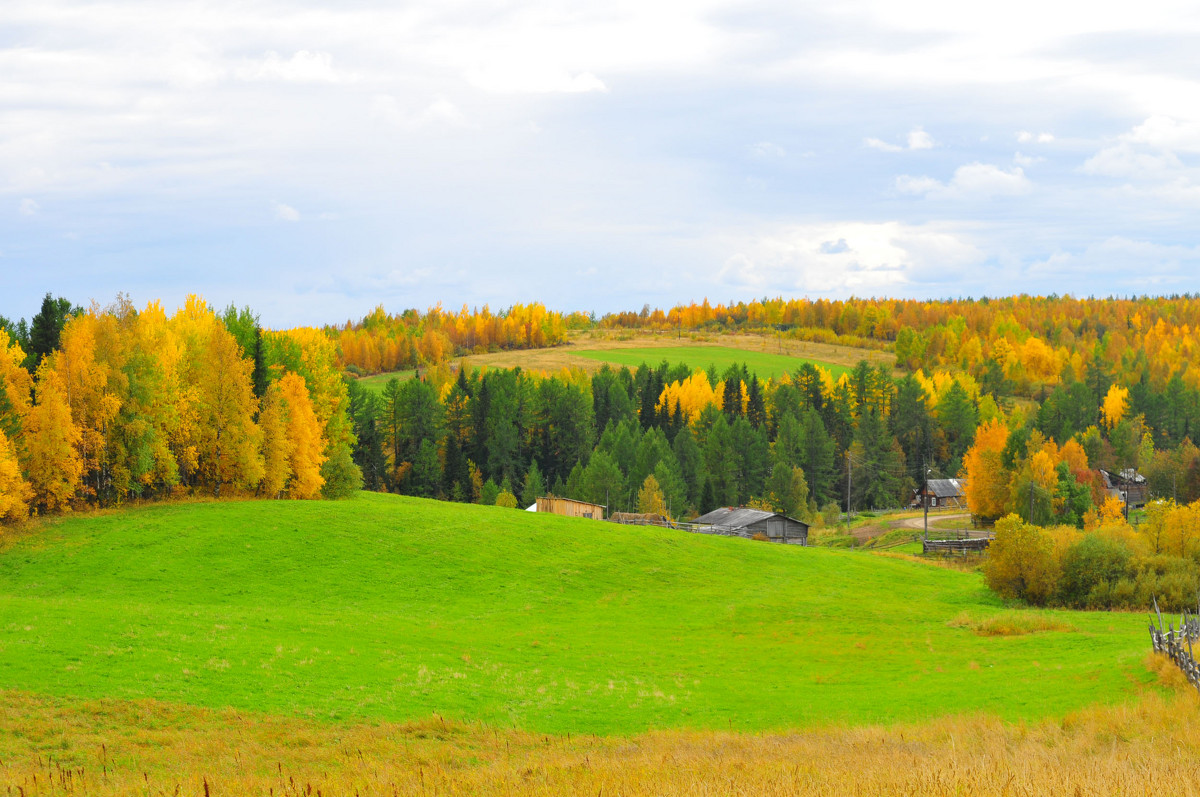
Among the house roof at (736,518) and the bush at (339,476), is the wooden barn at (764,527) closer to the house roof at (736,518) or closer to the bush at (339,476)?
the house roof at (736,518)

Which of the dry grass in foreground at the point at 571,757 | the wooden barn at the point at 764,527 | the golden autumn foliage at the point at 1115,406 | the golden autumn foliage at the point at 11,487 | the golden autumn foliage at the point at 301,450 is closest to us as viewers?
the dry grass in foreground at the point at 571,757

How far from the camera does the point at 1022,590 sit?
54562 mm

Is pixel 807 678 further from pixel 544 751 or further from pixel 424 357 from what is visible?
pixel 424 357

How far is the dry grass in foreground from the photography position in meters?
12.6

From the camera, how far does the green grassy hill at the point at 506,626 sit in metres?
25.7

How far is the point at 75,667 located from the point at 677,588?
3422 cm

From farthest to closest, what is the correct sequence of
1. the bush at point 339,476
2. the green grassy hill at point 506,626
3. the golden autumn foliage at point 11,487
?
the bush at point 339,476
the golden autumn foliage at point 11,487
the green grassy hill at point 506,626

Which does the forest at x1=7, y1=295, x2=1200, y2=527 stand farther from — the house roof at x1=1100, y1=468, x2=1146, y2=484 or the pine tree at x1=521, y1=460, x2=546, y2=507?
the house roof at x1=1100, y1=468, x2=1146, y2=484

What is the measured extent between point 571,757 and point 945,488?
12133 cm

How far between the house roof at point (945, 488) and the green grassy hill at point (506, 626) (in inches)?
2559

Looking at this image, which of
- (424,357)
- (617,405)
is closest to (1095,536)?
(617,405)

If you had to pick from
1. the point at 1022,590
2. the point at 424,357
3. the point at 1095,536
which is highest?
the point at 424,357

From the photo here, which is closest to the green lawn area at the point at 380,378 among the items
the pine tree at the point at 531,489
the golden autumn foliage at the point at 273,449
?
the pine tree at the point at 531,489

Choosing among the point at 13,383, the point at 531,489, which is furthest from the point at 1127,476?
the point at 13,383
